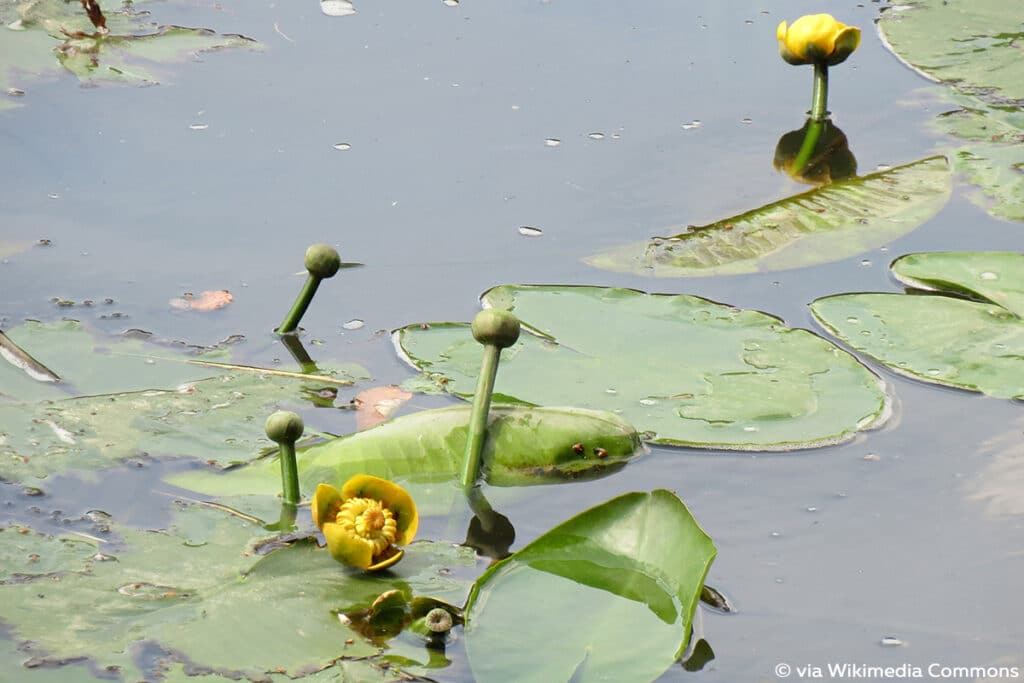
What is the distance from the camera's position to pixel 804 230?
2.35 m

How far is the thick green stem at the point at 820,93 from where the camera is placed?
2.86 m

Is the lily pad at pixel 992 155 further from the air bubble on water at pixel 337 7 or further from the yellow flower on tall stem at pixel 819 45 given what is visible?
the air bubble on water at pixel 337 7

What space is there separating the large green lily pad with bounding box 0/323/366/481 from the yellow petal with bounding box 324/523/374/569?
293 mm

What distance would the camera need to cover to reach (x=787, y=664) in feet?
4.53

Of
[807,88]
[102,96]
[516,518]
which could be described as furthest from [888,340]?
[102,96]

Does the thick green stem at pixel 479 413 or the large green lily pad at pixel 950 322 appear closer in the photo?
the thick green stem at pixel 479 413

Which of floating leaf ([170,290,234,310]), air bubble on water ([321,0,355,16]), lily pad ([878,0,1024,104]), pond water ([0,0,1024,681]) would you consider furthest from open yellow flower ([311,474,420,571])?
air bubble on water ([321,0,355,16])

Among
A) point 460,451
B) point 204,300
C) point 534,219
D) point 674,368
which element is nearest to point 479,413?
point 460,451

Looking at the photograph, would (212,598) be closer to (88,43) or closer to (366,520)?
(366,520)

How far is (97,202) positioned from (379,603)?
55.0 inches

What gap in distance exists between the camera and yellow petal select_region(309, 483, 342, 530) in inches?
Result: 58.2

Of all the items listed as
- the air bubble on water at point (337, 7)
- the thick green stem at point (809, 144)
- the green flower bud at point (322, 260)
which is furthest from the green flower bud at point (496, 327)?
the air bubble on water at point (337, 7)

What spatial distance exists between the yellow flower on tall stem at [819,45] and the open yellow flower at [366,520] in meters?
1.76

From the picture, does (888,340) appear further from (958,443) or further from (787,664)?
(787,664)
